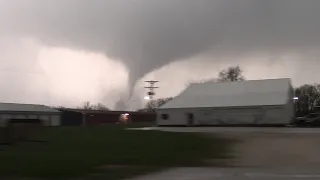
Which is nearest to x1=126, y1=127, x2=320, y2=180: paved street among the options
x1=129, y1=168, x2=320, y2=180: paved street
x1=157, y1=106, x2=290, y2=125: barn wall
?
x1=129, y1=168, x2=320, y2=180: paved street

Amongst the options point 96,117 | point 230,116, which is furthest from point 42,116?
point 230,116

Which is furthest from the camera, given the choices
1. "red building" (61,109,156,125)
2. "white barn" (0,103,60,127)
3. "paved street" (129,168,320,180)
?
"red building" (61,109,156,125)

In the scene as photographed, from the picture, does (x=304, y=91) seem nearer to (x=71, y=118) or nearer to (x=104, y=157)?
(x=71, y=118)

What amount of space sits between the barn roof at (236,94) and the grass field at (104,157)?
2903 centimetres

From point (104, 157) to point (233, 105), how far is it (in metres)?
35.4

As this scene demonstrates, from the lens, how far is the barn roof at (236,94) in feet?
154

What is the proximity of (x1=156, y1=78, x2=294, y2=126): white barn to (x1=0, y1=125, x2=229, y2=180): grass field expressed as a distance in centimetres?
2730

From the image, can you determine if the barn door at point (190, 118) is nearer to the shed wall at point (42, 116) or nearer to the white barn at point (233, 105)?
the white barn at point (233, 105)

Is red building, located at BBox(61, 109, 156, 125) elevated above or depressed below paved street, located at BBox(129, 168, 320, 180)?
above

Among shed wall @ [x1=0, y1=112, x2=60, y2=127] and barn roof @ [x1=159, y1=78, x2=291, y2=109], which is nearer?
barn roof @ [x1=159, y1=78, x2=291, y2=109]

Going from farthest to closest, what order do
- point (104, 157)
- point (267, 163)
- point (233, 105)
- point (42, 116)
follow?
point (42, 116) < point (233, 105) < point (104, 157) < point (267, 163)

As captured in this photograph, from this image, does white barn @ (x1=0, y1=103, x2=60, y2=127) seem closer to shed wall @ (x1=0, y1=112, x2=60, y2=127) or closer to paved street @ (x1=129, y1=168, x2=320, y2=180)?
shed wall @ (x1=0, y1=112, x2=60, y2=127)

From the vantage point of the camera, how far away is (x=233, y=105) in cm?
4747

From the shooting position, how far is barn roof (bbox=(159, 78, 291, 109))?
47050 millimetres
